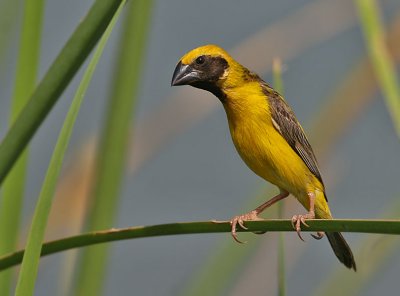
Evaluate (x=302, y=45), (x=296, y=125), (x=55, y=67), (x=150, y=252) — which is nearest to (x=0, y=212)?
(x=55, y=67)

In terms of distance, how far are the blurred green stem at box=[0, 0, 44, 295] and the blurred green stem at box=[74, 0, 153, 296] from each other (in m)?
0.20

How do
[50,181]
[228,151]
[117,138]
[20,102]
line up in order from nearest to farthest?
[50,181] < [20,102] < [117,138] < [228,151]

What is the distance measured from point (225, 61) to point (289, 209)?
3.13 feet

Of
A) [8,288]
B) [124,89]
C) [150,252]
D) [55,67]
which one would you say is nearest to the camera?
[55,67]

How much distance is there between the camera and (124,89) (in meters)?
1.96

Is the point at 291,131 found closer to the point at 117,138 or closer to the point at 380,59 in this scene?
the point at 380,59

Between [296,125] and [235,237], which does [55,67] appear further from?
[296,125]

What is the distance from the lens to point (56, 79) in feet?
5.02

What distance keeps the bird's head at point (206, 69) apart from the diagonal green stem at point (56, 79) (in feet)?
2.61

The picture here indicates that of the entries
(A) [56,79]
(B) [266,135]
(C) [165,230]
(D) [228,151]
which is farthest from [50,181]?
(D) [228,151]

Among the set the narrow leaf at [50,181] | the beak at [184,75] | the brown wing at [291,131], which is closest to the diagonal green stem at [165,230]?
the narrow leaf at [50,181]

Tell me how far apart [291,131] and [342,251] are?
41 centimetres

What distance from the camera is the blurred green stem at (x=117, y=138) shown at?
1947mm

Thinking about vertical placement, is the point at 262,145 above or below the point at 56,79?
below
